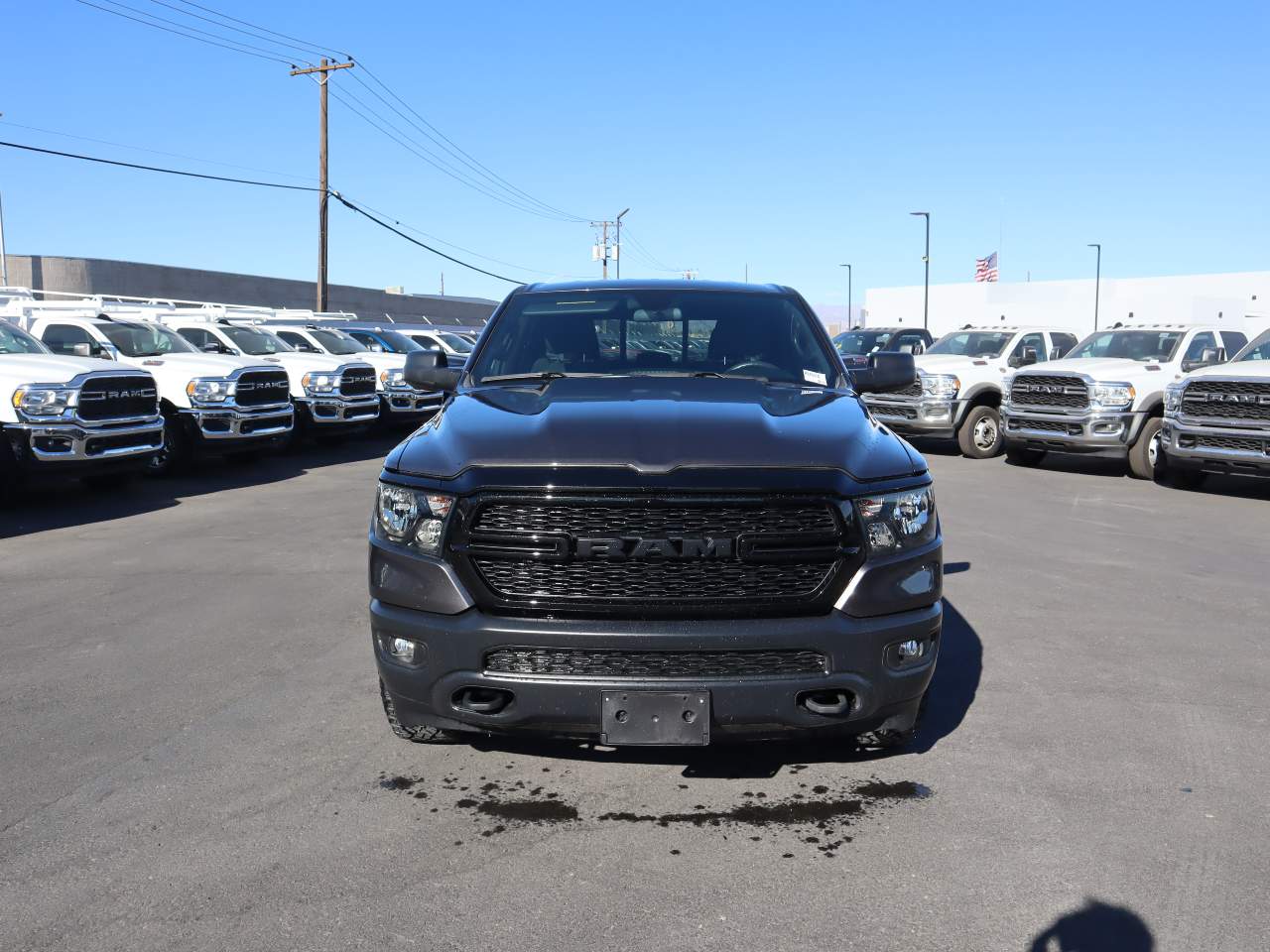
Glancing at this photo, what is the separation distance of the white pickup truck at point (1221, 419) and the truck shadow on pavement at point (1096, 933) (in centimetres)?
1045

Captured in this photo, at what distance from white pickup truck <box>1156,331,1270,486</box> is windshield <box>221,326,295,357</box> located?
507 inches

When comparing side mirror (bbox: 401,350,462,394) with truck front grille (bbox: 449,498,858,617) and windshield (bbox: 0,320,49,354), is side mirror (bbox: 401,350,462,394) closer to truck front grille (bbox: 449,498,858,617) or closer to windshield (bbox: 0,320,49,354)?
truck front grille (bbox: 449,498,858,617)

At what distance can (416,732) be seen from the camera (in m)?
4.18

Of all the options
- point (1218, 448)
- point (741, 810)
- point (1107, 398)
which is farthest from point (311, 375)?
point (741, 810)

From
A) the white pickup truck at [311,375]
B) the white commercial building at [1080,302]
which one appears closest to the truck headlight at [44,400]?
the white pickup truck at [311,375]

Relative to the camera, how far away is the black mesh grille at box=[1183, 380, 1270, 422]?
12.1 m

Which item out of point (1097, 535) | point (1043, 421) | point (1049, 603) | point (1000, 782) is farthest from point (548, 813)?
point (1043, 421)

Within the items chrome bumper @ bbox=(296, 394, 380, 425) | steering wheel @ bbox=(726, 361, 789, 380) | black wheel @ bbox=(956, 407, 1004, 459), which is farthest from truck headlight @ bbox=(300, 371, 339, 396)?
steering wheel @ bbox=(726, 361, 789, 380)

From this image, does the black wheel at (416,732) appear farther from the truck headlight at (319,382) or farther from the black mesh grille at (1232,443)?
the truck headlight at (319,382)

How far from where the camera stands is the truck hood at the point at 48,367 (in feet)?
35.4

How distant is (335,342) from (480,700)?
686 inches

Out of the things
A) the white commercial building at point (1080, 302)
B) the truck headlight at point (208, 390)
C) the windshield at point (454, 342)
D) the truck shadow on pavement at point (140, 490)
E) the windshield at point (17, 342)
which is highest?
the white commercial building at point (1080, 302)

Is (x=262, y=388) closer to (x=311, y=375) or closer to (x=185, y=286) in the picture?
(x=311, y=375)

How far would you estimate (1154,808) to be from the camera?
12.8ft
